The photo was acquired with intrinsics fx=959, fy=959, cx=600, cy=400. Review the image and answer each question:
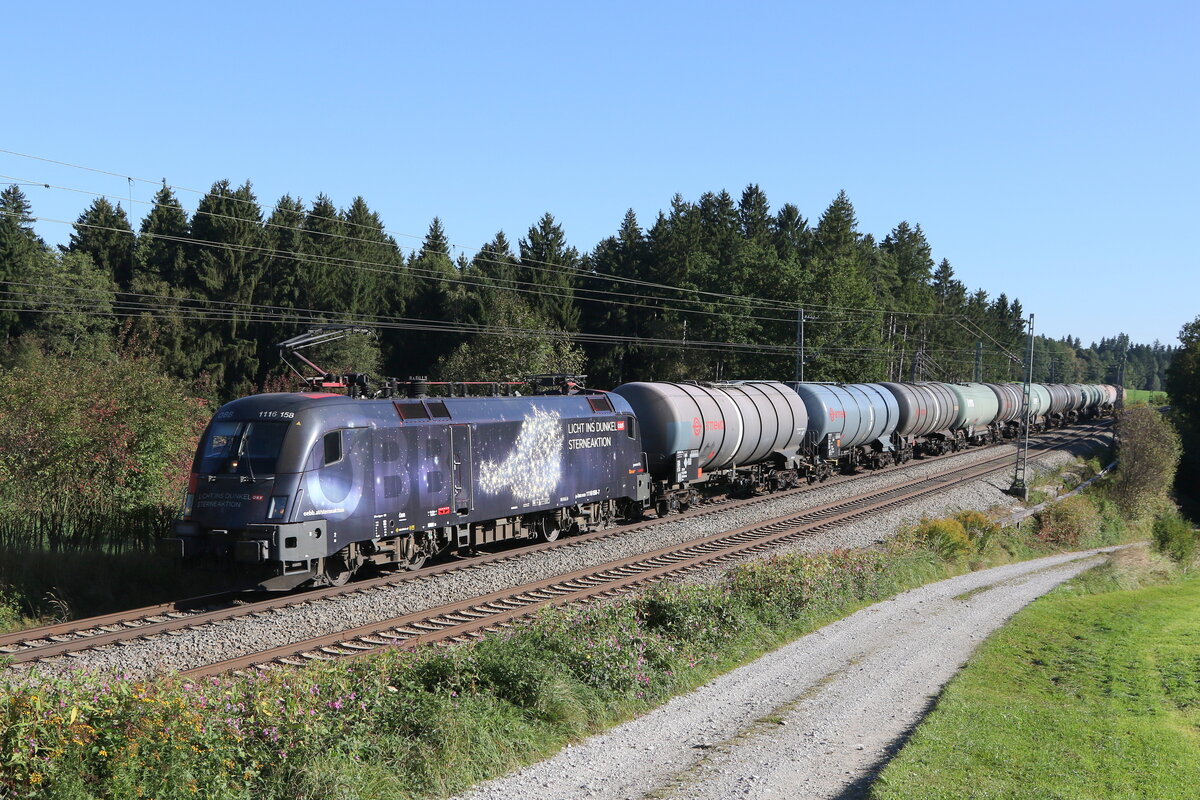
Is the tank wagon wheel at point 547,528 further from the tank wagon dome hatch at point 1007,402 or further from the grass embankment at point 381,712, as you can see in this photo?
the tank wagon dome hatch at point 1007,402

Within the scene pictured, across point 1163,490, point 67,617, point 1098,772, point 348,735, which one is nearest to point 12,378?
point 67,617

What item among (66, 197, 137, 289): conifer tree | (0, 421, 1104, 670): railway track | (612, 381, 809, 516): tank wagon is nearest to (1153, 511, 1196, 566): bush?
(612, 381, 809, 516): tank wagon

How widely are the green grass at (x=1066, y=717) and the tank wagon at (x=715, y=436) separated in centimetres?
1077

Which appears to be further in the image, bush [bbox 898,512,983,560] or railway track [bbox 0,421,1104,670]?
bush [bbox 898,512,983,560]

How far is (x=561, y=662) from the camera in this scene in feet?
40.9

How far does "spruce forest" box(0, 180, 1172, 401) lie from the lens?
61031 mm

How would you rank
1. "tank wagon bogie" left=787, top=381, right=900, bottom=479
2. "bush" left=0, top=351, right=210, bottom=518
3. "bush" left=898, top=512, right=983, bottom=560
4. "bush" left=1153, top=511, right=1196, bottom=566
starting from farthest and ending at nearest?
"bush" left=1153, top=511, right=1196, bottom=566, "tank wagon bogie" left=787, top=381, right=900, bottom=479, "bush" left=898, top=512, right=983, bottom=560, "bush" left=0, top=351, right=210, bottom=518

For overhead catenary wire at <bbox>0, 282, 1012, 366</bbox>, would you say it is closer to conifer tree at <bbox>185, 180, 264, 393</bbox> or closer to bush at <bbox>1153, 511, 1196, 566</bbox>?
conifer tree at <bbox>185, 180, 264, 393</bbox>

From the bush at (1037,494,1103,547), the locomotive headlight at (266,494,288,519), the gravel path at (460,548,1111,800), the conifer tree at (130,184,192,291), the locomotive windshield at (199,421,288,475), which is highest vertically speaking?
the conifer tree at (130,184,192,291)

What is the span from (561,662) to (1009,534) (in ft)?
86.6

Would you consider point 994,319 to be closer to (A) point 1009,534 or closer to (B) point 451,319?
(B) point 451,319

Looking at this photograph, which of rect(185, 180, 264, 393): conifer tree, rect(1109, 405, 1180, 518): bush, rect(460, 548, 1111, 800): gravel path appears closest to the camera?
rect(460, 548, 1111, 800): gravel path

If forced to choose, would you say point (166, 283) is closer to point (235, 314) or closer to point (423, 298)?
point (235, 314)

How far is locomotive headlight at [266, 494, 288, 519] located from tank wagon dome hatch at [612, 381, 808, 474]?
13811 millimetres
